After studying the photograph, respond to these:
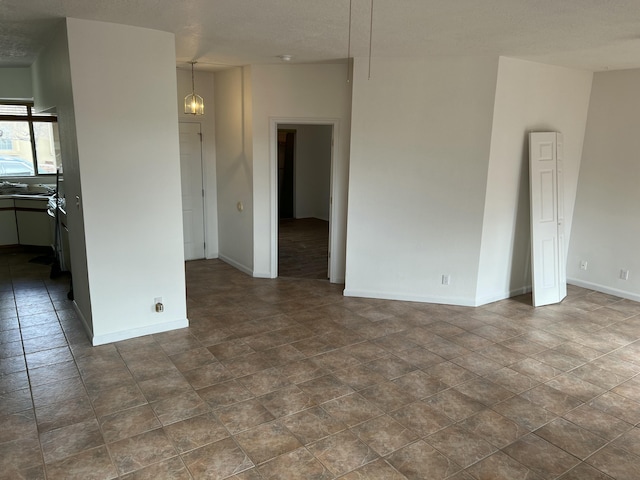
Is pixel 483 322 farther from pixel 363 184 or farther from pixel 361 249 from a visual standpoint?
pixel 363 184

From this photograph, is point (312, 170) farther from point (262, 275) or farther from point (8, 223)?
point (8, 223)

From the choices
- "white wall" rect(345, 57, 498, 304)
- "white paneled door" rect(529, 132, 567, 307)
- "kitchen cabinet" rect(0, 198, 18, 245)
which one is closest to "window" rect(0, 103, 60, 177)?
"kitchen cabinet" rect(0, 198, 18, 245)

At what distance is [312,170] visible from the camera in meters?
10.5

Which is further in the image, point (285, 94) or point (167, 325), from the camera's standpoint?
point (285, 94)

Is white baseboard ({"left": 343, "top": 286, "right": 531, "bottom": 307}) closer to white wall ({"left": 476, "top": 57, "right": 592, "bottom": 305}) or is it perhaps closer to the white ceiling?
white wall ({"left": 476, "top": 57, "right": 592, "bottom": 305})

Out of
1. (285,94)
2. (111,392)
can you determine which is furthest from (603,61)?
(111,392)

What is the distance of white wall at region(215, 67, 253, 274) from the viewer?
19.1 feet

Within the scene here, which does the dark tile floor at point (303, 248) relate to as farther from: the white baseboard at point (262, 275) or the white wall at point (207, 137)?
the white wall at point (207, 137)

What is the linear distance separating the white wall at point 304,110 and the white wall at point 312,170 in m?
4.52

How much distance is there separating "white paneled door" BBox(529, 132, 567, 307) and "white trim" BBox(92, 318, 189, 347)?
3.91 meters

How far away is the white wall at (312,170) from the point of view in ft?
33.8

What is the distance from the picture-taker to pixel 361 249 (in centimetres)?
527

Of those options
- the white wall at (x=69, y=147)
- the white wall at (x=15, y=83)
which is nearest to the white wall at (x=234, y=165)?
the white wall at (x=69, y=147)

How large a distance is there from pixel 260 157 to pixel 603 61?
12.8ft
